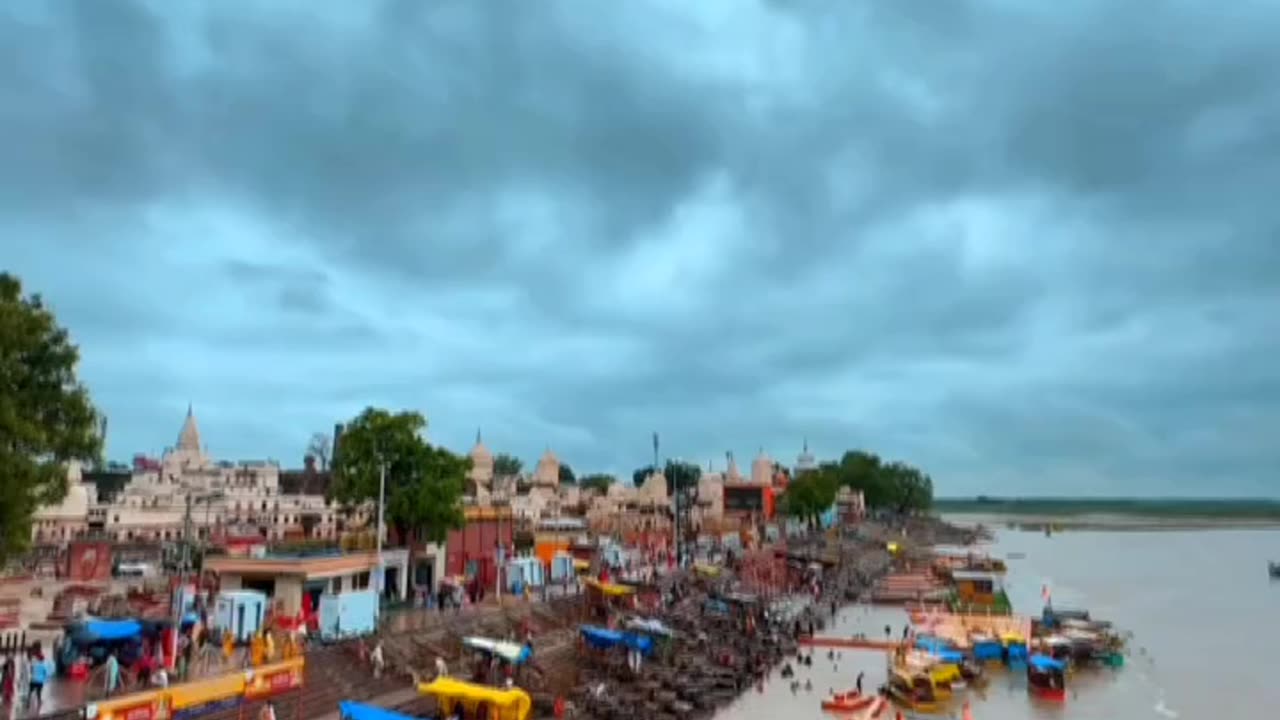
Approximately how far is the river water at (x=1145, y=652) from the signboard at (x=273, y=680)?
15448 mm

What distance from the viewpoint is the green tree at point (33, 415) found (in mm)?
22516

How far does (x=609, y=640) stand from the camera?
124ft

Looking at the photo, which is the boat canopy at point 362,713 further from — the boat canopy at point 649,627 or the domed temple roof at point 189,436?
the domed temple roof at point 189,436

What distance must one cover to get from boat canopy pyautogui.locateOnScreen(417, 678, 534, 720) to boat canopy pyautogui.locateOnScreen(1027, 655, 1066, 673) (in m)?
23.8

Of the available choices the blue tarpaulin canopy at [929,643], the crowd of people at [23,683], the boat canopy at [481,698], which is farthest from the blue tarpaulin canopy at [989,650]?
the crowd of people at [23,683]

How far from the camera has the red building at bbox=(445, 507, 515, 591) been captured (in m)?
48.9

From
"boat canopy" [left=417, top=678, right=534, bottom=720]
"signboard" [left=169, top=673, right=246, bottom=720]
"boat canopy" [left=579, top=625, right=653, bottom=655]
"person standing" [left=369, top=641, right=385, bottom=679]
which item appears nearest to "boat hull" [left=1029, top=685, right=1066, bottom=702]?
"boat canopy" [left=579, top=625, right=653, bottom=655]

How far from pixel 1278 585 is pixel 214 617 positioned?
3828 inches

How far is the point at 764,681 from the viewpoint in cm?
4122

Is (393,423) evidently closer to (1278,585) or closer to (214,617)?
(214,617)

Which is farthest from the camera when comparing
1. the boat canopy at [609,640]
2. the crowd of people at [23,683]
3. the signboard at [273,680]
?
the boat canopy at [609,640]

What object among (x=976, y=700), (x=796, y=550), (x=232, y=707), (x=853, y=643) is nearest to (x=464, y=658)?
(x=232, y=707)

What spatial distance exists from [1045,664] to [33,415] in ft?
122

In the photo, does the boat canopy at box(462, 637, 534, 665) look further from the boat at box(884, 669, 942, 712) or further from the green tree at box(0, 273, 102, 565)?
the boat at box(884, 669, 942, 712)
